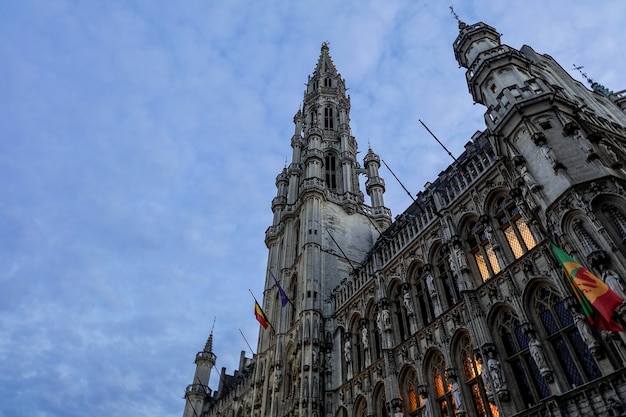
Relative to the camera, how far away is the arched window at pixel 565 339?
552 inches

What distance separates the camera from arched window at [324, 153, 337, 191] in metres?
45.4

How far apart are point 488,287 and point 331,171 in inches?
1186

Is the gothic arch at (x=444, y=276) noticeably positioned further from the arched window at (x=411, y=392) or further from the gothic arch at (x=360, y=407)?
the gothic arch at (x=360, y=407)

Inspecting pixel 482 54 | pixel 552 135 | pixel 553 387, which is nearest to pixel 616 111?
pixel 482 54

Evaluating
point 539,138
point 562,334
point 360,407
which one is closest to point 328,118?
point 360,407

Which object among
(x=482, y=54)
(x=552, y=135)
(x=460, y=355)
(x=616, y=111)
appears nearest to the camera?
(x=552, y=135)

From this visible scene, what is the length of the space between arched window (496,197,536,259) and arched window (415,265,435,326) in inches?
182

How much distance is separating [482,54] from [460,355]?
15.2 meters

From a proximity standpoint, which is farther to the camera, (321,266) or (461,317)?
(321,266)

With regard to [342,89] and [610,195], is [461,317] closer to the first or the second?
[610,195]

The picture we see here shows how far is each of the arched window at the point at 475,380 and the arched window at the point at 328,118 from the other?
38509 mm

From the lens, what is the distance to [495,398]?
15.6 meters

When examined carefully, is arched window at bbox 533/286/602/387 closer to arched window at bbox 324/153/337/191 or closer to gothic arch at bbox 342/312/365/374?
gothic arch at bbox 342/312/365/374

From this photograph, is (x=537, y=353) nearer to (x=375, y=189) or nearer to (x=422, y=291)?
(x=422, y=291)
